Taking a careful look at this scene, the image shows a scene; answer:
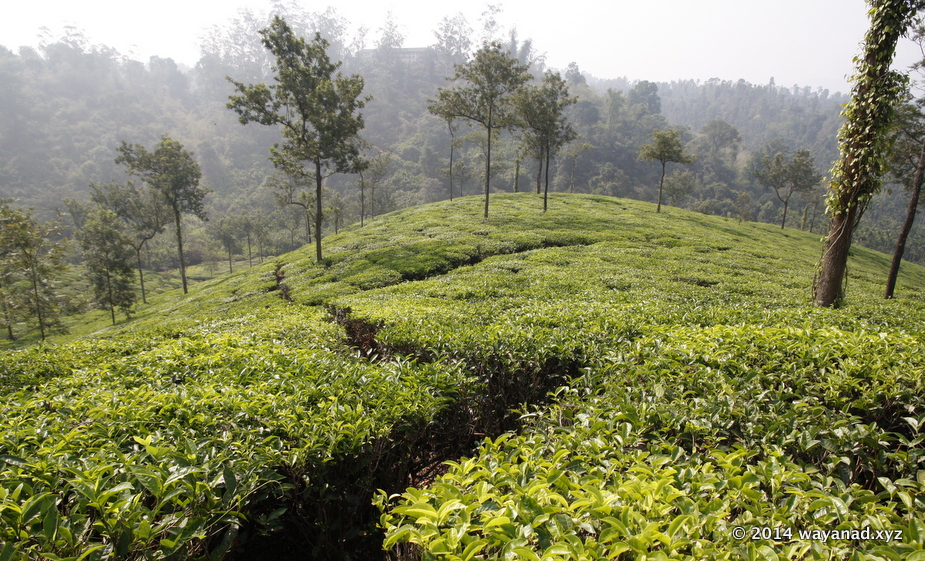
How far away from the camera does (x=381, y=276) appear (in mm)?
19734

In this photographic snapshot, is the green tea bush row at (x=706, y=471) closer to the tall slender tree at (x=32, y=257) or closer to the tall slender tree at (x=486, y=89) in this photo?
the tall slender tree at (x=486, y=89)

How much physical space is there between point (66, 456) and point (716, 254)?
2845 centimetres

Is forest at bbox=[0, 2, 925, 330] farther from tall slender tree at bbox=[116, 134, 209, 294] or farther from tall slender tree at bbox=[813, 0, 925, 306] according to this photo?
tall slender tree at bbox=[813, 0, 925, 306]

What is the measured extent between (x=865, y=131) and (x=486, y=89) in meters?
27.7

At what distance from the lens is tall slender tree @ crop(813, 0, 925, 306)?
921 cm

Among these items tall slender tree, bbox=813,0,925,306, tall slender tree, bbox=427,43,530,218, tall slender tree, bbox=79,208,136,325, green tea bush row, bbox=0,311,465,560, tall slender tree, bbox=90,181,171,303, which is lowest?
tall slender tree, bbox=79,208,136,325

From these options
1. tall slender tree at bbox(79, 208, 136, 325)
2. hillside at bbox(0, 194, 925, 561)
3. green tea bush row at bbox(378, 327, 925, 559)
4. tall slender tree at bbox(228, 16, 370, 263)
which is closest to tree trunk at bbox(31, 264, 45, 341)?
tall slender tree at bbox(79, 208, 136, 325)

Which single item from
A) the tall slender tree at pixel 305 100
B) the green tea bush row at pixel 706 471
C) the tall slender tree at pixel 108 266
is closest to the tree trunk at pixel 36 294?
the tall slender tree at pixel 108 266

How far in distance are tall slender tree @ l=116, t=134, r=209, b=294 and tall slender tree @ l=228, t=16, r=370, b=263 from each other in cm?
1716

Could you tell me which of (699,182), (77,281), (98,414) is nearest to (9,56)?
(77,281)

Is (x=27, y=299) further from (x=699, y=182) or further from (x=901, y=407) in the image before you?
(x=699, y=182)

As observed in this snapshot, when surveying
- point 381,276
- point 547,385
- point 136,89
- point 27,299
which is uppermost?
point 136,89

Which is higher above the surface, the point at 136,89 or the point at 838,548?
the point at 136,89

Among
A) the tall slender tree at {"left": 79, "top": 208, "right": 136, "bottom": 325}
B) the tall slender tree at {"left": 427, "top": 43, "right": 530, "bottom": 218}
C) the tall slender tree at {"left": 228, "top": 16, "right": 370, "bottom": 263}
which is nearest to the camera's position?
the tall slender tree at {"left": 228, "top": 16, "right": 370, "bottom": 263}
